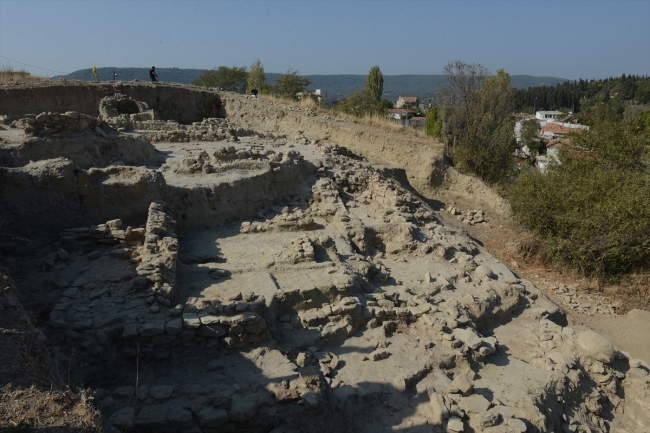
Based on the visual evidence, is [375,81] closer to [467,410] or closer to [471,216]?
[471,216]

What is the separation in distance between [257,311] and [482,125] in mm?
13622

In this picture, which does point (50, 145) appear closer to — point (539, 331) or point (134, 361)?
point (134, 361)

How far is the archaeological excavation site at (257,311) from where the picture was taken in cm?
472

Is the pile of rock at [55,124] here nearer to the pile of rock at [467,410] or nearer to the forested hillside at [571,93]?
the pile of rock at [467,410]

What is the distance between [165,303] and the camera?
578cm

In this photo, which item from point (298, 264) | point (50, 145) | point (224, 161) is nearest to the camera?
point (298, 264)

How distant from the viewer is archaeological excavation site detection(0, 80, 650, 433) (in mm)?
4719

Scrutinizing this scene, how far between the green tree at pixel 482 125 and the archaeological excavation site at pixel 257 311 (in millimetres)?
6543

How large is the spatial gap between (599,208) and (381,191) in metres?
4.75

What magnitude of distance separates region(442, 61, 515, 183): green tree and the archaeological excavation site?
258 inches

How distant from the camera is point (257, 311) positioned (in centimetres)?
603

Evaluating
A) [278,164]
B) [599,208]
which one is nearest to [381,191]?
[278,164]

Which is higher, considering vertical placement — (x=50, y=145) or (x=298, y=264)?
(x=50, y=145)

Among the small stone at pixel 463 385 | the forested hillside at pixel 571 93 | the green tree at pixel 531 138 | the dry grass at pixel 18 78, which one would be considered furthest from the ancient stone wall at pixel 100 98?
the forested hillside at pixel 571 93
